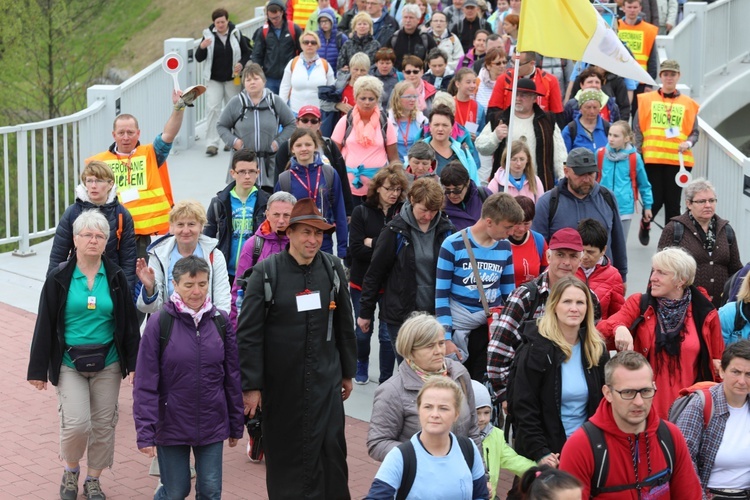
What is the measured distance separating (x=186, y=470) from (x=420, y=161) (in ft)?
12.3

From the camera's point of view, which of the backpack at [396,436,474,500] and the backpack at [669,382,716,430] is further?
the backpack at [669,382,716,430]

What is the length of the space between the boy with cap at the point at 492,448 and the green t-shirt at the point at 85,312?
2.44 meters

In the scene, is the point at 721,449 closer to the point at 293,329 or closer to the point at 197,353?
the point at 293,329

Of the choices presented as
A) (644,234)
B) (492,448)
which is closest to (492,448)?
(492,448)

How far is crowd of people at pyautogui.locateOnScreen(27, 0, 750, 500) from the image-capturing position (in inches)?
245

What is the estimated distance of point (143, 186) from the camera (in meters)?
10.6

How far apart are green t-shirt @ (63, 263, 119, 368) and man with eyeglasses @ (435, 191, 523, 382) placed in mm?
2171

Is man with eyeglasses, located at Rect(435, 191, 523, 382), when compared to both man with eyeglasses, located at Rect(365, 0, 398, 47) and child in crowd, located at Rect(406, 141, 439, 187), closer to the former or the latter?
child in crowd, located at Rect(406, 141, 439, 187)

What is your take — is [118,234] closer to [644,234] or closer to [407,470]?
[407,470]

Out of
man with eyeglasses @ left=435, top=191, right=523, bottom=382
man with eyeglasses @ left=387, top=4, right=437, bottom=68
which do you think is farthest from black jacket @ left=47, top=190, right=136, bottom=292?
man with eyeglasses @ left=387, top=4, right=437, bottom=68

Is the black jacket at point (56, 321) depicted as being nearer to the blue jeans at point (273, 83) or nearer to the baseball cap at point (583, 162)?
the baseball cap at point (583, 162)

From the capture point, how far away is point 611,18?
658 inches

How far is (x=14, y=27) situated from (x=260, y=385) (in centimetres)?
2615

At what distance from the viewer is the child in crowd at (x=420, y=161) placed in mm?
10328
